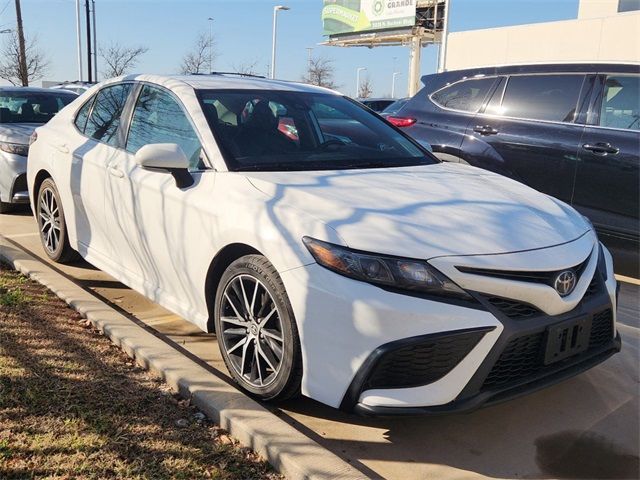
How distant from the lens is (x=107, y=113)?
4559mm

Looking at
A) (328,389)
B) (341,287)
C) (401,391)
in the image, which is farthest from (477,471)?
(341,287)

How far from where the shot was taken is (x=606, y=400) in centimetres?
320

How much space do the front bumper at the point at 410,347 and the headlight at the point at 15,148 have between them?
521cm

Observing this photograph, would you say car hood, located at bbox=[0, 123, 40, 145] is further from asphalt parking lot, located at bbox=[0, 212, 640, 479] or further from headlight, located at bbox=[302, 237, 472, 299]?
headlight, located at bbox=[302, 237, 472, 299]

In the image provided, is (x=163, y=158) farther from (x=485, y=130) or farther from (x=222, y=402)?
(x=485, y=130)

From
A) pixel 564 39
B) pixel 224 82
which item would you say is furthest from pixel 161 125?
pixel 564 39

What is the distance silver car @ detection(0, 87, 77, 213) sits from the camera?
6.69m

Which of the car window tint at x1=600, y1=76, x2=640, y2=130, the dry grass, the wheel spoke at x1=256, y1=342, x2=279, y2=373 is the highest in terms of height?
the car window tint at x1=600, y1=76, x2=640, y2=130

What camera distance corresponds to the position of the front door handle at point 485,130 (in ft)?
19.5

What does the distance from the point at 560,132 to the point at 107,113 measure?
3778mm

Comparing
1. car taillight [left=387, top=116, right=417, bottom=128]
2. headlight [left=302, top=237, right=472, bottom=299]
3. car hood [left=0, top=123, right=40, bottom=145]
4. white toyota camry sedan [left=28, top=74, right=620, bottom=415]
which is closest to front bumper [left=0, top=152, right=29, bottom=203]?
car hood [left=0, top=123, right=40, bottom=145]

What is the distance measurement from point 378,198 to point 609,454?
59.6 inches

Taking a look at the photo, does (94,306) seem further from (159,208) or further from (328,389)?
(328,389)

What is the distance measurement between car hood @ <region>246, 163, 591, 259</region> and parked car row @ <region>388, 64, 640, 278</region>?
6.77ft
